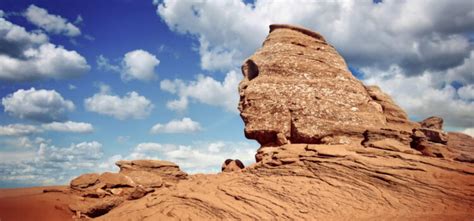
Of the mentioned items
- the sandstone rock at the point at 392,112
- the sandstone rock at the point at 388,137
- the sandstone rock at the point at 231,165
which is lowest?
the sandstone rock at the point at 231,165

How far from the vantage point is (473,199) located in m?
12.0

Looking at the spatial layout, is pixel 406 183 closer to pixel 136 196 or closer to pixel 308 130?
pixel 308 130

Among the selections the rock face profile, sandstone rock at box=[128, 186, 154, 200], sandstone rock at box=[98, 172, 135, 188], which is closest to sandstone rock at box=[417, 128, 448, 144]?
the rock face profile

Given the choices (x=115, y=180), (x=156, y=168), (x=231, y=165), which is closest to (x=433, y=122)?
(x=231, y=165)

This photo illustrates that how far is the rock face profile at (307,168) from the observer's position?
1337cm

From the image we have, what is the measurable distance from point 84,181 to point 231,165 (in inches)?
373

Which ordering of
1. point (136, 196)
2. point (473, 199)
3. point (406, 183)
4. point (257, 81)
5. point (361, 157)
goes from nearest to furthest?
point (473, 199), point (406, 183), point (361, 157), point (136, 196), point (257, 81)

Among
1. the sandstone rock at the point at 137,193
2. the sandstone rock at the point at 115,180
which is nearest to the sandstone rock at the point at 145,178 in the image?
the sandstone rock at the point at 115,180

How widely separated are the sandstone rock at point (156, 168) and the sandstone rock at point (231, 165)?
3382 millimetres

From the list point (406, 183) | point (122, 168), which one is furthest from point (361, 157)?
point (122, 168)

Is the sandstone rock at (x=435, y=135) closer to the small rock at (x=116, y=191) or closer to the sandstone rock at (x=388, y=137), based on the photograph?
the sandstone rock at (x=388, y=137)

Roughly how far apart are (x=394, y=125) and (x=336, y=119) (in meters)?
6.15

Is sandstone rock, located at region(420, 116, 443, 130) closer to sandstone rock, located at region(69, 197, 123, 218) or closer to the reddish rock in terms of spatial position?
the reddish rock

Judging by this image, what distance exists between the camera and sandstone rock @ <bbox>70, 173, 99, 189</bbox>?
2178 cm
